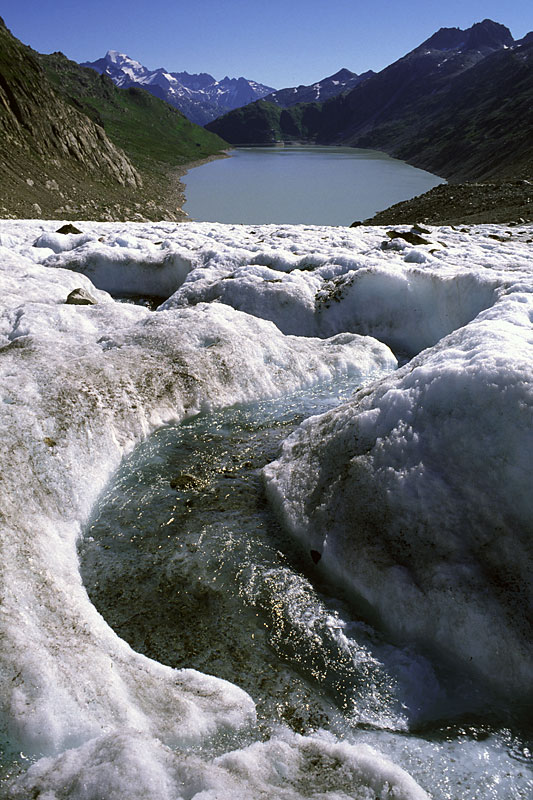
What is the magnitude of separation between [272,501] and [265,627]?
6.31ft

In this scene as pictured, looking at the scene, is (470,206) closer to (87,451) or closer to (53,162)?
(87,451)

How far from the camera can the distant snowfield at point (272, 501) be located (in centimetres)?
333

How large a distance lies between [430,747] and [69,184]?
5520 centimetres

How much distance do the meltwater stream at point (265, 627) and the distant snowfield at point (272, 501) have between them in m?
0.24

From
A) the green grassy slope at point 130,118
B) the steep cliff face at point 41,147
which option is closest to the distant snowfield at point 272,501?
the steep cliff face at point 41,147

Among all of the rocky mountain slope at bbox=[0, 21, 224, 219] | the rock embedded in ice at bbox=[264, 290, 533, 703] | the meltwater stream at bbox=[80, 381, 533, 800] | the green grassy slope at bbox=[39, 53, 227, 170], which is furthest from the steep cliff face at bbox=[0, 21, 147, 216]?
the green grassy slope at bbox=[39, 53, 227, 170]

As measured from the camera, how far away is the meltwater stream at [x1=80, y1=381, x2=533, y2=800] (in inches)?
145

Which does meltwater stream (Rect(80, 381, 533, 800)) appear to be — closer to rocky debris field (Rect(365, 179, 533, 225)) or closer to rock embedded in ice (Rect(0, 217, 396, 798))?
rock embedded in ice (Rect(0, 217, 396, 798))

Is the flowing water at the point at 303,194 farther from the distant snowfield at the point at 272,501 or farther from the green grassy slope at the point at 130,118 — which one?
the distant snowfield at the point at 272,501

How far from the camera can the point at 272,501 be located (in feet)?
20.8

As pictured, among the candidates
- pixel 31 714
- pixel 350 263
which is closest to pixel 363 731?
pixel 31 714

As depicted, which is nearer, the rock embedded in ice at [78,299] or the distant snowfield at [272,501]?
the distant snowfield at [272,501]

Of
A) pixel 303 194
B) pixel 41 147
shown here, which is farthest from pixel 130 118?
pixel 41 147

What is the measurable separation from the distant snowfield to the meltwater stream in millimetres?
237
